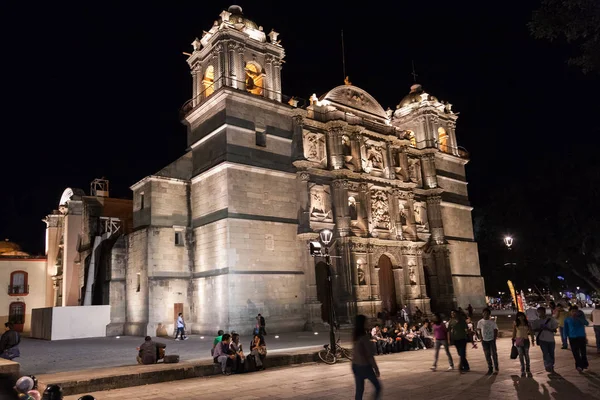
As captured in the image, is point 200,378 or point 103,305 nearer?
point 200,378

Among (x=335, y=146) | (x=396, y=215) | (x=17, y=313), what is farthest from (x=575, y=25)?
(x=17, y=313)

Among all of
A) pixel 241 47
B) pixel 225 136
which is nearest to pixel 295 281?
pixel 225 136

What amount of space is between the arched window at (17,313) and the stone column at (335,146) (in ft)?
97.4

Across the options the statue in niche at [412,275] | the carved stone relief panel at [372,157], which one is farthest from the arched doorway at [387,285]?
the carved stone relief panel at [372,157]

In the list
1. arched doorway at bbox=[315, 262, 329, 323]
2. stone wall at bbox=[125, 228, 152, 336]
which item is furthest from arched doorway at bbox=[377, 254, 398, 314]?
stone wall at bbox=[125, 228, 152, 336]

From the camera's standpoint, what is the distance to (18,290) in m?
40.3

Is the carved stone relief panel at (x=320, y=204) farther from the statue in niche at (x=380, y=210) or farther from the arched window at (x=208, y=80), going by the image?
the arched window at (x=208, y=80)

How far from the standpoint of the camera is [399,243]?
106 ft

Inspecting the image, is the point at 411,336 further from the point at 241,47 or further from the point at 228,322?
the point at 241,47

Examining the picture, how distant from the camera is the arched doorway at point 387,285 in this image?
3194cm

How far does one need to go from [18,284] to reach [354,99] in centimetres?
3250

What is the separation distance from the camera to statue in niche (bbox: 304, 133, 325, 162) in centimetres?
2972

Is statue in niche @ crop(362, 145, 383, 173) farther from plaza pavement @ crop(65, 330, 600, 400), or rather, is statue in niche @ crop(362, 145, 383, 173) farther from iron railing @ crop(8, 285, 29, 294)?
iron railing @ crop(8, 285, 29, 294)

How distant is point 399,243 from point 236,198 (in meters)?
12.8
